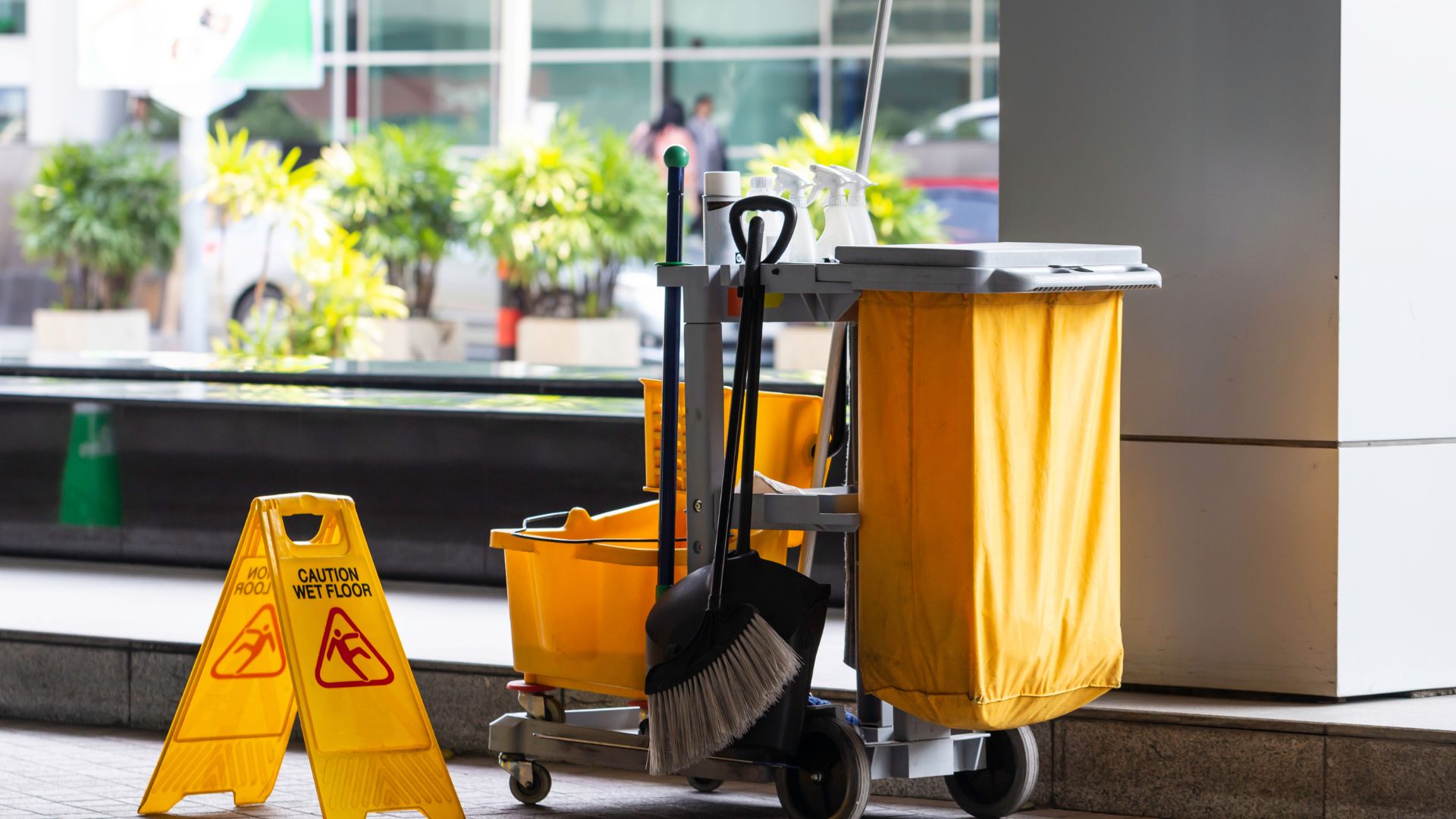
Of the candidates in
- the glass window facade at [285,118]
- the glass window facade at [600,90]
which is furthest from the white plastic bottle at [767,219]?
→ the glass window facade at [285,118]

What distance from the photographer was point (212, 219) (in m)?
21.1

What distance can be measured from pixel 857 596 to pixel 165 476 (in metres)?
4.10

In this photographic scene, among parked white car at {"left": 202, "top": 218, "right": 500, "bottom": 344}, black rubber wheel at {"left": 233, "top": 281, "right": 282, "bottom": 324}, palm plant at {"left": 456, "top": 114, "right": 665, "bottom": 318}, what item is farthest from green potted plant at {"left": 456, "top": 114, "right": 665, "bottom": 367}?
black rubber wheel at {"left": 233, "top": 281, "right": 282, "bottom": 324}

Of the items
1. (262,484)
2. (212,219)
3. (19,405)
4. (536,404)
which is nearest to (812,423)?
(536,404)

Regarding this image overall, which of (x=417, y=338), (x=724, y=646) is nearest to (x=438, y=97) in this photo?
(x=417, y=338)

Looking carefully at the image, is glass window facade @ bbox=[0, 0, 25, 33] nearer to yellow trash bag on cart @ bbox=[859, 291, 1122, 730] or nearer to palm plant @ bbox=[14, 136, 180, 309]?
palm plant @ bbox=[14, 136, 180, 309]

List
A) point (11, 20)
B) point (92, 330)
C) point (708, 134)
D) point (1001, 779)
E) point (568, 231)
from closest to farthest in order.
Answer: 1. point (1001, 779)
2. point (568, 231)
3. point (92, 330)
4. point (708, 134)
5. point (11, 20)

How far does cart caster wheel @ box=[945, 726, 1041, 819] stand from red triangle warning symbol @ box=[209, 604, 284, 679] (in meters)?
1.67

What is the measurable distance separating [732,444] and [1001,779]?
1.05 metres

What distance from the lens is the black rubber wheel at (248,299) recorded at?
18275mm

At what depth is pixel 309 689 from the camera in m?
4.06

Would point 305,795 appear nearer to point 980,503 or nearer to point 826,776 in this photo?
point 826,776

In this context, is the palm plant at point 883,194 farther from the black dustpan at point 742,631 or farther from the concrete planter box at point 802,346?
the black dustpan at point 742,631

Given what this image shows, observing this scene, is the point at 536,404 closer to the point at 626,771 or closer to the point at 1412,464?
the point at 626,771
